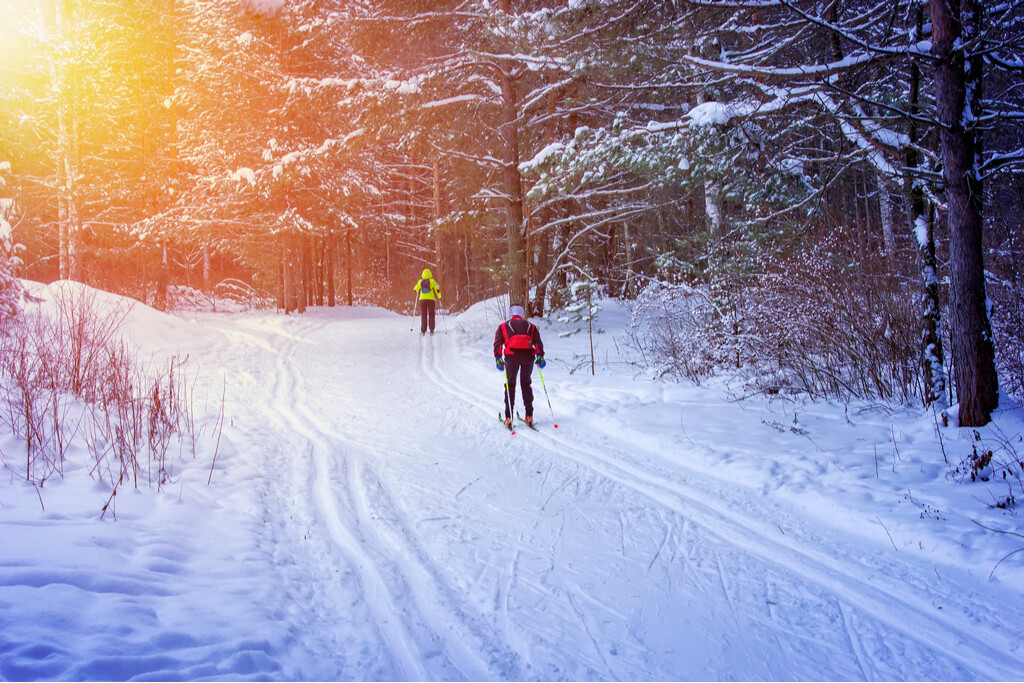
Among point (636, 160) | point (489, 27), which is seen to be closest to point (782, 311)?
point (636, 160)

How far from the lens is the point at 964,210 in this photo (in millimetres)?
5379

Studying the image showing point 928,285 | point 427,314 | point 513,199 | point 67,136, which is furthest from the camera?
point 427,314

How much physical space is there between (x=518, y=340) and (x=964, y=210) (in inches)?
215

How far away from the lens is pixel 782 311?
862 cm

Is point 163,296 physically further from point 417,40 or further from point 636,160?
point 636,160

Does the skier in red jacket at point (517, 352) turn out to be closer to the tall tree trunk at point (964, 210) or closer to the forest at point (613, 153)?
the forest at point (613, 153)

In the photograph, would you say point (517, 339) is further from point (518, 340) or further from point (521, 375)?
point (521, 375)

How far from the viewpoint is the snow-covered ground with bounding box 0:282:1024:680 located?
8.98 ft

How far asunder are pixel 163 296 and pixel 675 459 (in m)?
22.6

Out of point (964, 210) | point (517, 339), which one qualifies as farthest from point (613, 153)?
point (964, 210)

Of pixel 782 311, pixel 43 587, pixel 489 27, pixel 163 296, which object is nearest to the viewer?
pixel 43 587

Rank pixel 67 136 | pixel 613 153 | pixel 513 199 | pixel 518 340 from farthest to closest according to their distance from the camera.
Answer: pixel 67 136 < pixel 513 199 < pixel 613 153 < pixel 518 340

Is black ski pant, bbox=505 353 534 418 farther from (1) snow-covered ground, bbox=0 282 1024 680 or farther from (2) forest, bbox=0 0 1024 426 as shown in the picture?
(2) forest, bbox=0 0 1024 426

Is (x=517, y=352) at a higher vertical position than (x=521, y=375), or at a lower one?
higher
